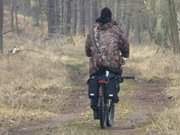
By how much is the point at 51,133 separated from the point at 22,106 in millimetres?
3477

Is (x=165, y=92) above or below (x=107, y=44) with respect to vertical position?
below

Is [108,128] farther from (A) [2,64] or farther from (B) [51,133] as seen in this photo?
(A) [2,64]

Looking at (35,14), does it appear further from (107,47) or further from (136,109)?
(107,47)

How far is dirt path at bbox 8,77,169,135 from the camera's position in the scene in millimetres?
11305

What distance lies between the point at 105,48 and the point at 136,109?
3.13 meters

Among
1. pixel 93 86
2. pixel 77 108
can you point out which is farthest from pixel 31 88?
pixel 93 86

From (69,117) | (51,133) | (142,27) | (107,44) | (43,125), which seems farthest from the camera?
(142,27)

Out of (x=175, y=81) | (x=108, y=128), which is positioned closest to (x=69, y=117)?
(x=108, y=128)

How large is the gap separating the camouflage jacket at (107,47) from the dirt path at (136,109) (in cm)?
114

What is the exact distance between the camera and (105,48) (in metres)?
11.2

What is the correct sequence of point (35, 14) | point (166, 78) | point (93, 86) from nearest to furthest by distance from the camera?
point (93, 86), point (166, 78), point (35, 14)

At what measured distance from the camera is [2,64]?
1986 cm

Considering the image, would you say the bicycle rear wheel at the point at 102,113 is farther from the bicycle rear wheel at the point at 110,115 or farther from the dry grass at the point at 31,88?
the dry grass at the point at 31,88

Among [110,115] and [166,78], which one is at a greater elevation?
[110,115]
